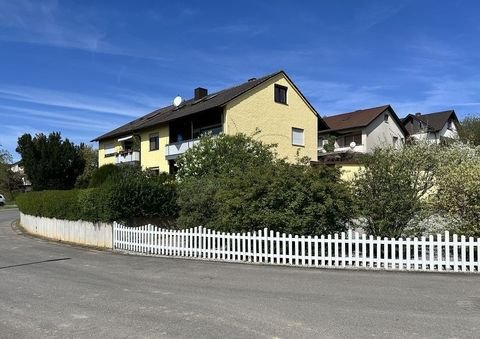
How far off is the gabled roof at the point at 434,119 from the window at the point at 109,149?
107ft

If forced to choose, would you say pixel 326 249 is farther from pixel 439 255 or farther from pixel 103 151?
pixel 103 151

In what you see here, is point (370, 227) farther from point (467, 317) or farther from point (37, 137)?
point (37, 137)

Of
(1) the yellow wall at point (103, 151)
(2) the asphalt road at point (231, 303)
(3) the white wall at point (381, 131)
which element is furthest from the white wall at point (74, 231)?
(3) the white wall at point (381, 131)

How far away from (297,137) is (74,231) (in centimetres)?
1953

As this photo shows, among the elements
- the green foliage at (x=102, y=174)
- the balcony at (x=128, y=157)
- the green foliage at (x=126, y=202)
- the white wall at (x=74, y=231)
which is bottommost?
the white wall at (x=74, y=231)

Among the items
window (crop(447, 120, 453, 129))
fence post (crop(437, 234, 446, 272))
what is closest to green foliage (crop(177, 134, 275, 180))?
fence post (crop(437, 234, 446, 272))

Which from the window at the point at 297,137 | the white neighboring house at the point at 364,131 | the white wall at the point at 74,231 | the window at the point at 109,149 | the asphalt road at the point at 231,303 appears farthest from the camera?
the white neighboring house at the point at 364,131

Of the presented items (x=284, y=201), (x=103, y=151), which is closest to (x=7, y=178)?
(x=103, y=151)

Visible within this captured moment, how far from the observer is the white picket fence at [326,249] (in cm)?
1020

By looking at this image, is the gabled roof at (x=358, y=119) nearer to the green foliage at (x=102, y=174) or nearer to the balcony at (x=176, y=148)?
the balcony at (x=176, y=148)

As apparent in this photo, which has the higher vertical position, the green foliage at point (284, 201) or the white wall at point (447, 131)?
the white wall at point (447, 131)

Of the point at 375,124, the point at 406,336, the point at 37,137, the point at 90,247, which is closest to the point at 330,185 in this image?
the point at 406,336

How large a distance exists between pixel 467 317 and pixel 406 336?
56.1 inches

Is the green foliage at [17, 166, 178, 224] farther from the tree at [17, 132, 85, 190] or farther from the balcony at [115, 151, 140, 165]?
the balcony at [115, 151, 140, 165]
